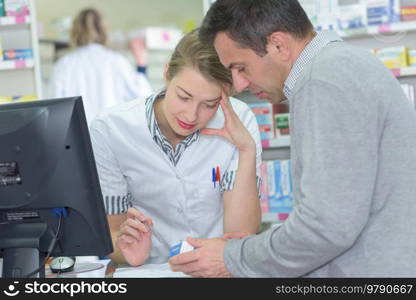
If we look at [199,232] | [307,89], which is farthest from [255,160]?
[307,89]

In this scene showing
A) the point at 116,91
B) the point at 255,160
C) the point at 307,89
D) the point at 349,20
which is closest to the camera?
the point at 307,89

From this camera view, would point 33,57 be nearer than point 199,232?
No

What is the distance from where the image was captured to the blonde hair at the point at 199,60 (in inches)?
80.3

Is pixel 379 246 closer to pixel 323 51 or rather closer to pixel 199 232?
pixel 323 51

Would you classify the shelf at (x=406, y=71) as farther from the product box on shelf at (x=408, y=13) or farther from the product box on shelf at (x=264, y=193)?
the product box on shelf at (x=264, y=193)

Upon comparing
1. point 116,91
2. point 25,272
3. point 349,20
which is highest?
point 349,20

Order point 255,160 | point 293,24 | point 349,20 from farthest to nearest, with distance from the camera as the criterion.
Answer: point 349,20 → point 255,160 → point 293,24

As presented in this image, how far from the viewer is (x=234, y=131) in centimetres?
220

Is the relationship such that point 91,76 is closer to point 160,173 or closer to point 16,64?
point 16,64

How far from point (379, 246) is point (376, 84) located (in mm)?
354

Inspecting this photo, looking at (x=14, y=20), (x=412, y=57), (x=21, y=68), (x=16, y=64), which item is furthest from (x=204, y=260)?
(x=21, y=68)

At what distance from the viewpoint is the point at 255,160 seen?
2.21 meters

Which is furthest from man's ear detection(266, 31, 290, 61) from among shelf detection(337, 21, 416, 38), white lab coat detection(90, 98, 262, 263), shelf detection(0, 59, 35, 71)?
shelf detection(0, 59, 35, 71)

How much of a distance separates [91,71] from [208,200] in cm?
332
